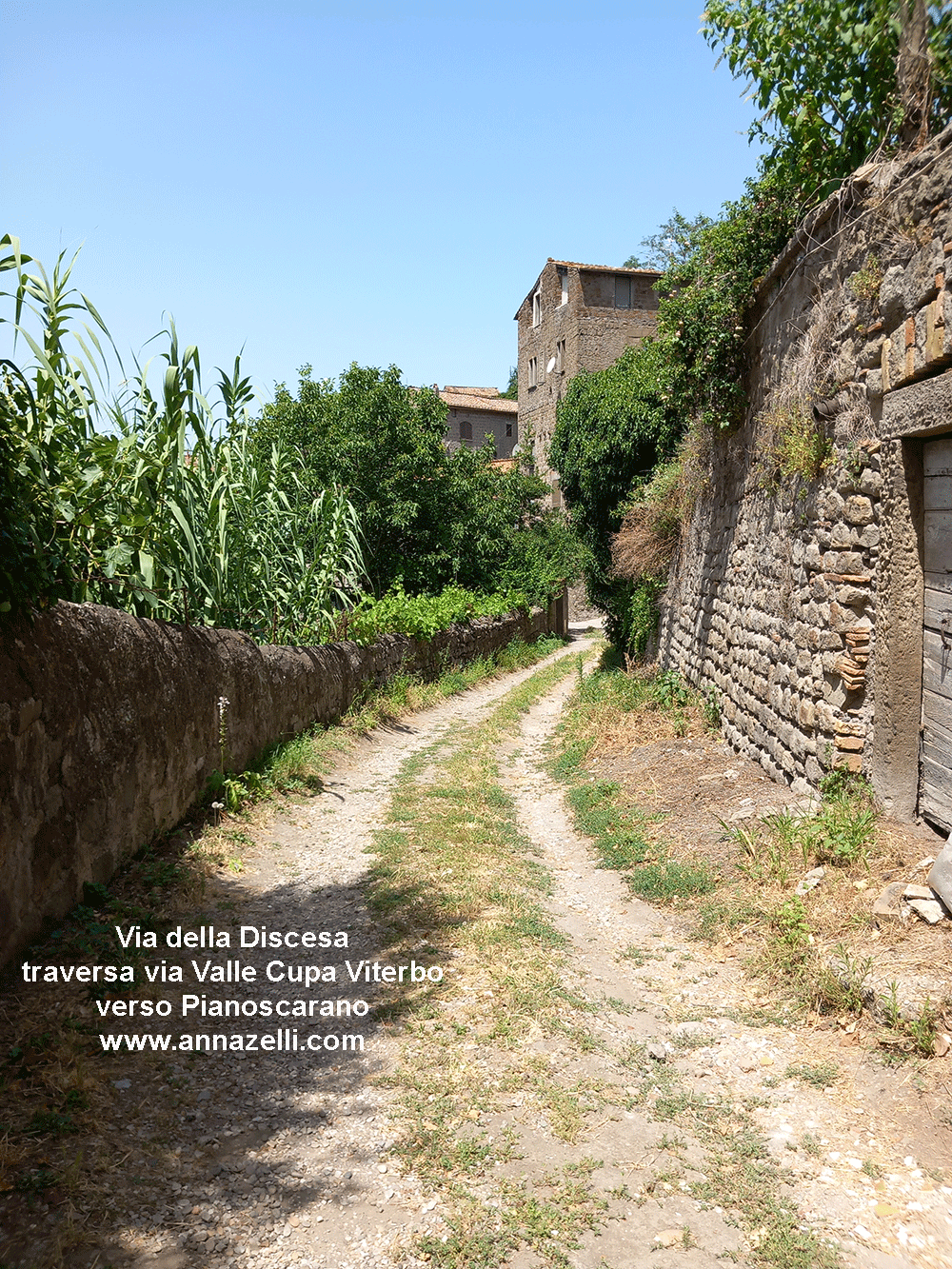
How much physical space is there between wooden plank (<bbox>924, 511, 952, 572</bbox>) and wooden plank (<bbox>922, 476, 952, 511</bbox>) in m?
0.03

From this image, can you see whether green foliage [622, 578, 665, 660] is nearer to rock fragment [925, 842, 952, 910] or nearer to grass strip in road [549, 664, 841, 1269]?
grass strip in road [549, 664, 841, 1269]


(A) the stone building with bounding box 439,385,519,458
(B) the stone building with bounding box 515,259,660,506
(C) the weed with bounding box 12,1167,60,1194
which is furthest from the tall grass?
(A) the stone building with bounding box 439,385,519,458

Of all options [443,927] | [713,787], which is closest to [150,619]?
[443,927]

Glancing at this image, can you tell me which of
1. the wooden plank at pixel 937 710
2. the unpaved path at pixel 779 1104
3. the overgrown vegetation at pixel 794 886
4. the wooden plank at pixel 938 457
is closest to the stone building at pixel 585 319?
the overgrown vegetation at pixel 794 886

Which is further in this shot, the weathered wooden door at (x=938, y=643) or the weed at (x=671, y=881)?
the weed at (x=671, y=881)

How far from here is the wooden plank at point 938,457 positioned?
4.14 m

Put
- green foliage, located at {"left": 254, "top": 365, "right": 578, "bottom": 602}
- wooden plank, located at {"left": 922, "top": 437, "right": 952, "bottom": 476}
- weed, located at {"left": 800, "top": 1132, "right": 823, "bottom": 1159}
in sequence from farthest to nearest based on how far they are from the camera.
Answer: green foliage, located at {"left": 254, "top": 365, "right": 578, "bottom": 602}, wooden plank, located at {"left": 922, "top": 437, "right": 952, "bottom": 476}, weed, located at {"left": 800, "top": 1132, "right": 823, "bottom": 1159}

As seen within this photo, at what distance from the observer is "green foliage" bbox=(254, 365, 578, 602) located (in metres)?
16.1

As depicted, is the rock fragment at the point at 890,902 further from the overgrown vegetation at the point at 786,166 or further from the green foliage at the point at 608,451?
the green foliage at the point at 608,451

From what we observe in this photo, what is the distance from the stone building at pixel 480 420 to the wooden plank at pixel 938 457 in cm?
3782

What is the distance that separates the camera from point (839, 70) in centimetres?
538

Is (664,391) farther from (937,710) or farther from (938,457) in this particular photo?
(937,710)

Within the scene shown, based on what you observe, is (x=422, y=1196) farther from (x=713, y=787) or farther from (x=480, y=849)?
(x=713, y=787)

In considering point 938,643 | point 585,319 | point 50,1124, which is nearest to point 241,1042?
point 50,1124
